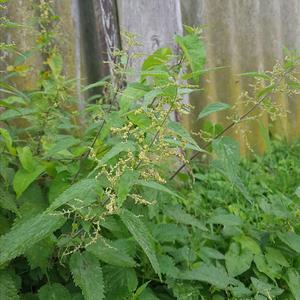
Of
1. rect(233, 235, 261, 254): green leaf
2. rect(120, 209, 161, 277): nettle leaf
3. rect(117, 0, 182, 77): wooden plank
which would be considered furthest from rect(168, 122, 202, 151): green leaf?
rect(117, 0, 182, 77): wooden plank

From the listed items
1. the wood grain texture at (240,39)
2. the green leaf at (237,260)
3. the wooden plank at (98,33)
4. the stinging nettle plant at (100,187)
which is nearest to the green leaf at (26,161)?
the stinging nettle plant at (100,187)

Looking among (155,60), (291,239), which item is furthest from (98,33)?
(291,239)

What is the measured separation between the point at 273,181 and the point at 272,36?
1.25 meters

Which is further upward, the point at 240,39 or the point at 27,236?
the point at 240,39

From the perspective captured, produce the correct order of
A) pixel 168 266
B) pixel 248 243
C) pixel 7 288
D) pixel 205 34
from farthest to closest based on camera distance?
pixel 205 34
pixel 248 243
pixel 168 266
pixel 7 288

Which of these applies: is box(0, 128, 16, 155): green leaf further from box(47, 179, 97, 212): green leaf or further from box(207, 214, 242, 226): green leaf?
box(207, 214, 242, 226): green leaf

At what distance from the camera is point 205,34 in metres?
3.73

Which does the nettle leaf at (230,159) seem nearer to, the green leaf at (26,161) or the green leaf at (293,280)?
the green leaf at (293,280)

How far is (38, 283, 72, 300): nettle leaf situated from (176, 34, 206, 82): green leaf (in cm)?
86

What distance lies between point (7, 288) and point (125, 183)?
1.97 ft

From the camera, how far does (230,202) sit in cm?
315

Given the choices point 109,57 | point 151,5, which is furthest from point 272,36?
point 109,57

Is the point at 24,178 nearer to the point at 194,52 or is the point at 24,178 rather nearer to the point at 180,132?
the point at 180,132

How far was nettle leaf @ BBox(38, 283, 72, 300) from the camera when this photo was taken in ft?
5.79
